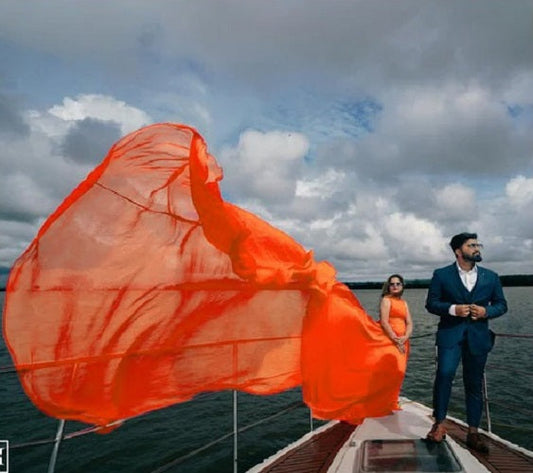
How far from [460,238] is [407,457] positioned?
2.29 m

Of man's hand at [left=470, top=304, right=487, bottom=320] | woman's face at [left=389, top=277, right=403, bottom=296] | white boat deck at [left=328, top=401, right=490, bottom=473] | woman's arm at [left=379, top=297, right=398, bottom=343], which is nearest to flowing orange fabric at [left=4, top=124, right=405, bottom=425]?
white boat deck at [left=328, top=401, right=490, bottom=473]

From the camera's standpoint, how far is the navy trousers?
4273 mm

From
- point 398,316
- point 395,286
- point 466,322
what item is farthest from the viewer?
point 395,286

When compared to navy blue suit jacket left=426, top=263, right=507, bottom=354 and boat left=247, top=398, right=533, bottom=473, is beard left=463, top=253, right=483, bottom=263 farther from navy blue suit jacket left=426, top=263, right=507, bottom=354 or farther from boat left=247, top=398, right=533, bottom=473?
boat left=247, top=398, right=533, bottom=473

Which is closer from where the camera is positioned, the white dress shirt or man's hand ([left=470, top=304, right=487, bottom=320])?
man's hand ([left=470, top=304, right=487, bottom=320])

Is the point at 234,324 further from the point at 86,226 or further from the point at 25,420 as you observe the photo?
the point at 25,420

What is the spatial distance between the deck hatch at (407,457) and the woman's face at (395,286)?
75.0 inches

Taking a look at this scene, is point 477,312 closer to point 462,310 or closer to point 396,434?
point 462,310

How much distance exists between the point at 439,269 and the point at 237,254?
248cm

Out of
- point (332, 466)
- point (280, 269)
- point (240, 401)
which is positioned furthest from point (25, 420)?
point (280, 269)

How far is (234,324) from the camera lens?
3580mm

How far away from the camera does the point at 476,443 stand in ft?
14.4

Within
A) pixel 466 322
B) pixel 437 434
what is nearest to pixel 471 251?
pixel 466 322

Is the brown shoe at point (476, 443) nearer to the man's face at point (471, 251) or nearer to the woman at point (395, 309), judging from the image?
the woman at point (395, 309)
